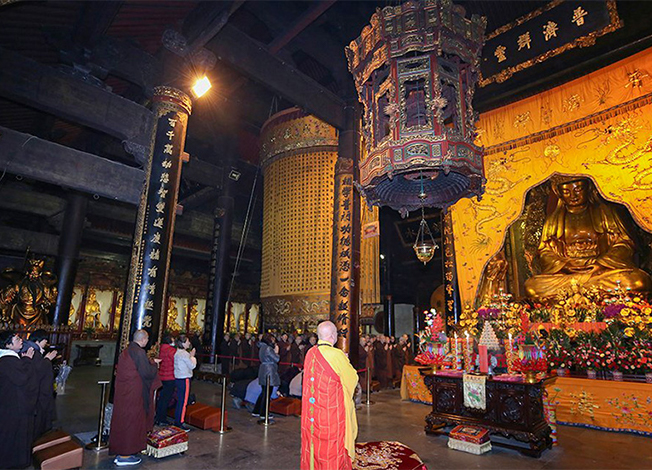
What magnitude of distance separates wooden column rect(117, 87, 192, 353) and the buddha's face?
24.9 ft

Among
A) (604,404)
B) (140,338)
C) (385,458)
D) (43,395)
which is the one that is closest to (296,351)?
(140,338)

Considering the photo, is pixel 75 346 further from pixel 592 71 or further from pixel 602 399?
pixel 592 71

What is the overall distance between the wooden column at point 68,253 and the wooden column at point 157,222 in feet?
21.2

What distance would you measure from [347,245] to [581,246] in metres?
4.81

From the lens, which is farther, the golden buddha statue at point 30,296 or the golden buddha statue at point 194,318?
the golden buddha statue at point 194,318

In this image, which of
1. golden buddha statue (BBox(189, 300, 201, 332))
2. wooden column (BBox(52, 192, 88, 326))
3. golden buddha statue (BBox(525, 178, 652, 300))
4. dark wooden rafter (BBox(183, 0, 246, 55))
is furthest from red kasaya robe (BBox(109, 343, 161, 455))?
golden buddha statue (BBox(189, 300, 201, 332))

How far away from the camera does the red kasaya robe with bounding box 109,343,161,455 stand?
3.78 metres

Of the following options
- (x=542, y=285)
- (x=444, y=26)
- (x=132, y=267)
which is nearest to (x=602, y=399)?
(x=542, y=285)

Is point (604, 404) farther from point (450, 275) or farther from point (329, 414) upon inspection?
point (329, 414)

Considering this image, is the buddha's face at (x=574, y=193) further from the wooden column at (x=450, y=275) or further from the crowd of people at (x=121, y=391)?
the crowd of people at (x=121, y=391)

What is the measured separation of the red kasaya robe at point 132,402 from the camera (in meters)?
3.78

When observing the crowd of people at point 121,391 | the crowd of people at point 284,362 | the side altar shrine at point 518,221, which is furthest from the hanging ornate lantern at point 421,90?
the crowd of people at point 284,362

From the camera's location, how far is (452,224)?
344 inches

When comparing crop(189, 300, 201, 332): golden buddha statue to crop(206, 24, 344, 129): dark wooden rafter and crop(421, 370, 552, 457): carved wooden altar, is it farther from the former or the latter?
crop(421, 370, 552, 457): carved wooden altar
